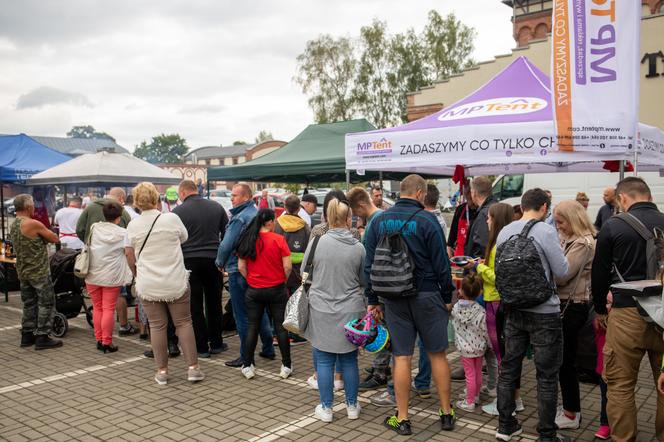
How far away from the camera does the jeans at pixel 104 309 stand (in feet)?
20.0

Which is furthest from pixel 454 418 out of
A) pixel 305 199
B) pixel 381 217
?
pixel 305 199

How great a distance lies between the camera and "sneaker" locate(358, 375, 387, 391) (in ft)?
16.4

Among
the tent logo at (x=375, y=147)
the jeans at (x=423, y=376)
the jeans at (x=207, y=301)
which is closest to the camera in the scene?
the jeans at (x=423, y=376)

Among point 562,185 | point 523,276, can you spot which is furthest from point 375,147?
point 562,185

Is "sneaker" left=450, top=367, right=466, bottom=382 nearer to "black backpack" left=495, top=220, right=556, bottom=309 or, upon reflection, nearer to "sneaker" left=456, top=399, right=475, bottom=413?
"sneaker" left=456, top=399, right=475, bottom=413

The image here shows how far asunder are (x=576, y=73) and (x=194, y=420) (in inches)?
171

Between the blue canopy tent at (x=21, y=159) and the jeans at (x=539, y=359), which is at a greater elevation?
the blue canopy tent at (x=21, y=159)

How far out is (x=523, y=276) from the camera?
3543 mm

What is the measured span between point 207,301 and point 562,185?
1049 cm

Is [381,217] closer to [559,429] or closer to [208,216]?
[559,429]

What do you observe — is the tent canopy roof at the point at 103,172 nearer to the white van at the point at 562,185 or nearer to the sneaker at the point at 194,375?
the sneaker at the point at 194,375

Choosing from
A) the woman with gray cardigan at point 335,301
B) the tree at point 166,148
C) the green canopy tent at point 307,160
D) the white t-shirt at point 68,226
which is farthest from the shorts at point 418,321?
the tree at point 166,148

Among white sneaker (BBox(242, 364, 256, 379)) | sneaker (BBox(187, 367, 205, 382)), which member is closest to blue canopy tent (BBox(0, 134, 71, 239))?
sneaker (BBox(187, 367, 205, 382))

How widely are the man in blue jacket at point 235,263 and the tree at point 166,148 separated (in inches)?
5407
